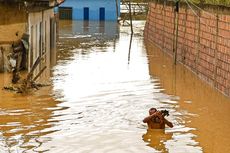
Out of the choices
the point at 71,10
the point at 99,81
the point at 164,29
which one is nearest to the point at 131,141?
the point at 99,81

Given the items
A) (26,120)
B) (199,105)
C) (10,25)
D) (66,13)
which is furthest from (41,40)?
(66,13)

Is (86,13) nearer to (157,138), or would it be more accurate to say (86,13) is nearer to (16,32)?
(16,32)

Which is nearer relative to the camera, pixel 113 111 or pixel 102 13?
pixel 113 111

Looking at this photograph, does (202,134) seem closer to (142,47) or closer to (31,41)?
(31,41)

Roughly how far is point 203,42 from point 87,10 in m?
37.0

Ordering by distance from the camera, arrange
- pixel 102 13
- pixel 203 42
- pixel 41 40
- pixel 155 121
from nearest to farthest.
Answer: pixel 155 121, pixel 203 42, pixel 41 40, pixel 102 13

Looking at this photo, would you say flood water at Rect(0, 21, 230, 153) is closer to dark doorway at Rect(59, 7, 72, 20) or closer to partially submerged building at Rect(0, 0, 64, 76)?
partially submerged building at Rect(0, 0, 64, 76)

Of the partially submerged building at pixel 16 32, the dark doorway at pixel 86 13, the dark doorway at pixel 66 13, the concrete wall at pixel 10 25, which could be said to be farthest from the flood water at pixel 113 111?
the dark doorway at pixel 66 13

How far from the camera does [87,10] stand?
5559cm

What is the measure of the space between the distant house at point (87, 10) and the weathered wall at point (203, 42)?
2581 cm

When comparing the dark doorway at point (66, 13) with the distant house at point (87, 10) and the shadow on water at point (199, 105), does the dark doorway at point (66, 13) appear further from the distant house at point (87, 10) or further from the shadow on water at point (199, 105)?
the shadow on water at point (199, 105)

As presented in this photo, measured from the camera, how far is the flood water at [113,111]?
10.7 m

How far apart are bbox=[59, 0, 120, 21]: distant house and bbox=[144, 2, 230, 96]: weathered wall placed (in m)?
25.8

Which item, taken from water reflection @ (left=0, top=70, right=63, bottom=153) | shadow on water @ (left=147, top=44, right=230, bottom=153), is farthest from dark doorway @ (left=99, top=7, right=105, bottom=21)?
water reflection @ (left=0, top=70, right=63, bottom=153)
